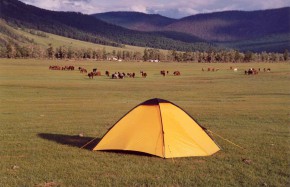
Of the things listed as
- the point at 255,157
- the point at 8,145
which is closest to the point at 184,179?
the point at 255,157

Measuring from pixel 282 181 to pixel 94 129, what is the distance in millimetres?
9016

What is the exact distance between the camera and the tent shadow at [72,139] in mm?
14730

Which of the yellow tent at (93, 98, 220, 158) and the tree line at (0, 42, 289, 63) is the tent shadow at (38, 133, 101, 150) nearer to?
the yellow tent at (93, 98, 220, 158)

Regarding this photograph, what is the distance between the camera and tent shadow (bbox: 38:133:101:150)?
14730 millimetres

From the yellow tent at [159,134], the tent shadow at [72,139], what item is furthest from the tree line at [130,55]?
the yellow tent at [159,134]

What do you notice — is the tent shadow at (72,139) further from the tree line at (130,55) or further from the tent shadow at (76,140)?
the tree line at (130,55)

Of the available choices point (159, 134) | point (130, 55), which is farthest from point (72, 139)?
point (130, 55)

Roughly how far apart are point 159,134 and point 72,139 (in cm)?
398

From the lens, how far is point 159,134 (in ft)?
43.2

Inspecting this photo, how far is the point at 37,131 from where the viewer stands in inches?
683

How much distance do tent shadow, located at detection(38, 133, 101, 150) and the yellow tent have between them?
100cm

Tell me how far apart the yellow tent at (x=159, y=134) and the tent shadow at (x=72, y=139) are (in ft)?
3.30

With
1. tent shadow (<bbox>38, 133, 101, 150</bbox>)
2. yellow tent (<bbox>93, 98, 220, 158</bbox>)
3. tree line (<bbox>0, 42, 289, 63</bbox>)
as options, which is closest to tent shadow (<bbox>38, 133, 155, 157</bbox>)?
tent shadow (<bbox>38, 133, 101, 150</bbox>)

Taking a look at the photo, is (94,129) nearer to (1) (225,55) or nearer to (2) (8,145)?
(2) (8,145)
